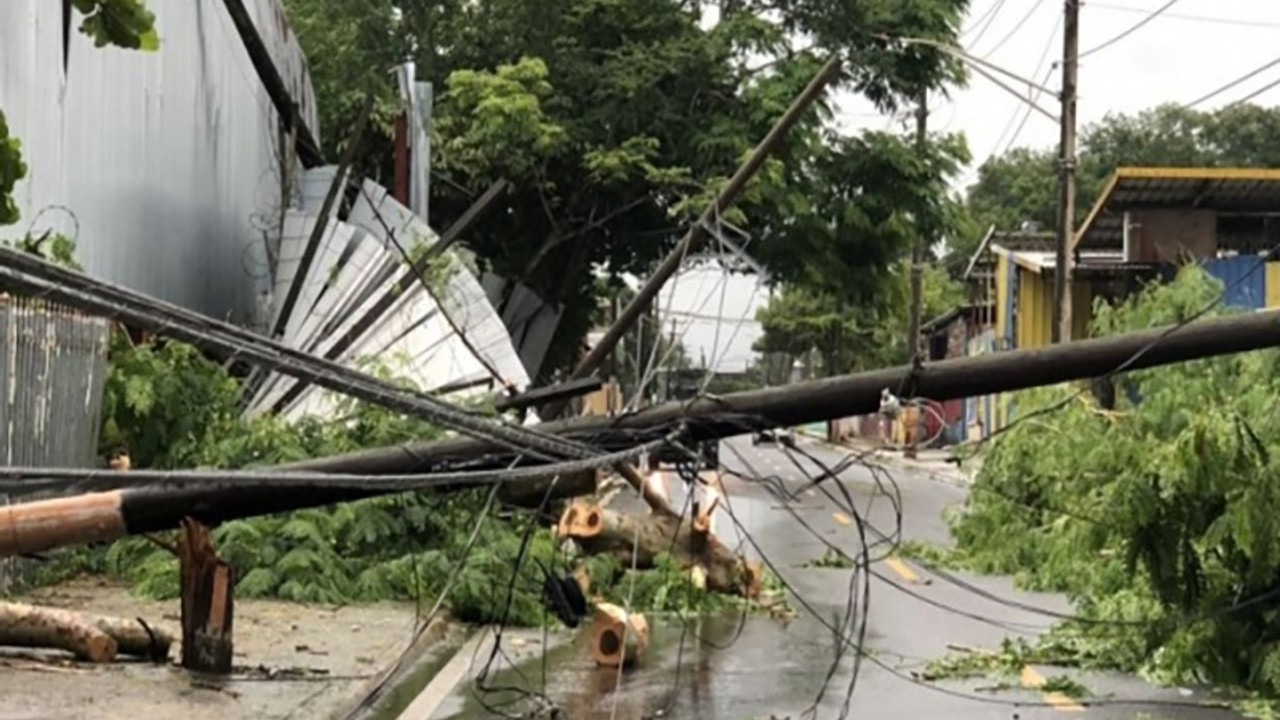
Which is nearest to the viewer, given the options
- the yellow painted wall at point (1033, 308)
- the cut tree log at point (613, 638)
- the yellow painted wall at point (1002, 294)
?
the cut tree log at point (613, 638)

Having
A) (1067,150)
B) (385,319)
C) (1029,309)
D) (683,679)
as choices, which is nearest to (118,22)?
(683,679)

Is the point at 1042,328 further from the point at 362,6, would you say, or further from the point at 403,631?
the point at 403,631

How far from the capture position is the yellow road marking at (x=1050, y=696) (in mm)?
10438

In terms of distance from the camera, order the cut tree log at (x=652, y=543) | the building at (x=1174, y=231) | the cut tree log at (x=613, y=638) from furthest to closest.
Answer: the building at (x=1174, y=231) < the cut tree log at (x=652, y=543) < the cut tree log at (x=613, y=638)

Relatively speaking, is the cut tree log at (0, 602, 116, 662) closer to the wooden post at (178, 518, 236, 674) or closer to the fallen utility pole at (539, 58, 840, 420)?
the wooden post at (178, 518, 236, 674)

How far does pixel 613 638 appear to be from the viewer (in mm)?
11914

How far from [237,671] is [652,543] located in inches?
245

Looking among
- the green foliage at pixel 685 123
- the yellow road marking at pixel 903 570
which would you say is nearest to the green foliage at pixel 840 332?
the green foliage at pixel 685 123

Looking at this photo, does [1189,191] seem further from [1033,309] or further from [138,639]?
[138,639]

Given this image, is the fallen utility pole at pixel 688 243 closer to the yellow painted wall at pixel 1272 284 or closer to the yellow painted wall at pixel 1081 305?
the yellow painted wall at pixel 1272 284

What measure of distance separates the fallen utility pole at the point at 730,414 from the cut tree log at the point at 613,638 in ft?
15.0

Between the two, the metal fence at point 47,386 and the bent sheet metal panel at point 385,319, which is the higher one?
the bent sheet metal panel at point 385,319

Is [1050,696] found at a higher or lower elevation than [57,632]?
lower

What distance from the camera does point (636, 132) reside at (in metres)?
29.9
